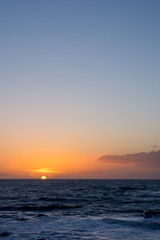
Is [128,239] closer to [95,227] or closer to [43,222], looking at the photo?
[95,227]

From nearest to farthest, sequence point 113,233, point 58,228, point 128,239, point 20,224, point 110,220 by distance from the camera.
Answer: point 128,239 → point 113,233 → point 58,228 → point 20,224 → point 110,220

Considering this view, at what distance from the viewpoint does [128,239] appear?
634 inches

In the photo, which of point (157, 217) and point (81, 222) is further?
point (157, 217)

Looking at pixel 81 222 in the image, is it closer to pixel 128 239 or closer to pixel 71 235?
pixel 71 235

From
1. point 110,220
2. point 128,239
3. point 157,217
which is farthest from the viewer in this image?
point 157,217

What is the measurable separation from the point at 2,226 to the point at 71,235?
593 cm

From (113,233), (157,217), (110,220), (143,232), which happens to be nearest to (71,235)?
(113,233)

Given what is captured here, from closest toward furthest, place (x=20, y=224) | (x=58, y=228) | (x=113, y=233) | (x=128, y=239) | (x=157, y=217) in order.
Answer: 1. (x=128, y=239)
2. (x=113, y=233)
3. (x=58, y=228)
4. (x=20, y=224)
5. (x=157, y=217)

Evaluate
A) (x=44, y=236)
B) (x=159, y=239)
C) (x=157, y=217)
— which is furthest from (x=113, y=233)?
(x=157, y=217)

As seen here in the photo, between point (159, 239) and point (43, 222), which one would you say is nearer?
point (159, 239)

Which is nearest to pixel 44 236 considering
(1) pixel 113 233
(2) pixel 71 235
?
(2) pixel 71 235

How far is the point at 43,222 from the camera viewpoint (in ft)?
73.1

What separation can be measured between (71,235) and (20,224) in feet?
19.2

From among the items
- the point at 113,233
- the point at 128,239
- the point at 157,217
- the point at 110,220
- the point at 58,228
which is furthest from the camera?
the point at 157,217
